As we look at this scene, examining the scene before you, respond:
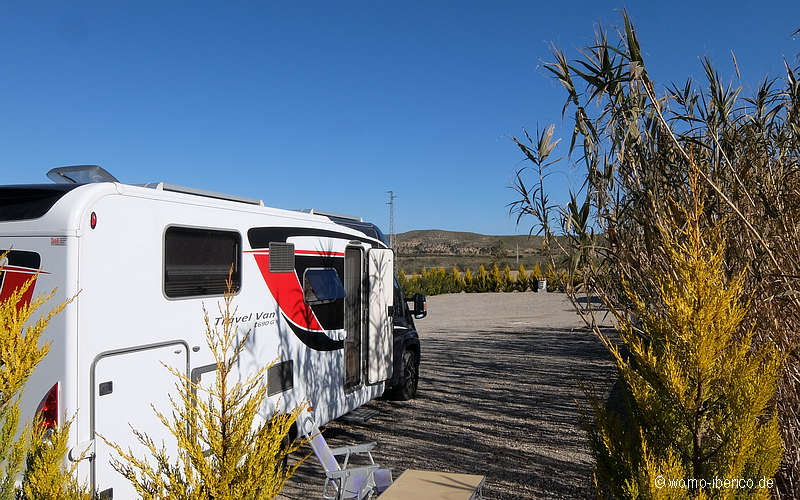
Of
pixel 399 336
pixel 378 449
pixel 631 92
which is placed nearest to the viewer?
pixel 631 92

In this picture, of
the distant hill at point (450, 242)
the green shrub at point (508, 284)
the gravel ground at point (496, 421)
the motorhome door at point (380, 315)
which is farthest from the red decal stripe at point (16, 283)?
the distant hill at point (450, 242)

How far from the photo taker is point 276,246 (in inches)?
208

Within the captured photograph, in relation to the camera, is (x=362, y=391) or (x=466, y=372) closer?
(x=362, y=391)

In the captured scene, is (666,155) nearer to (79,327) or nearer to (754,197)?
(754,197)

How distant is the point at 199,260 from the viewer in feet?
14.4

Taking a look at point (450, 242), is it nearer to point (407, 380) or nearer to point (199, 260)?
point (407, 380)

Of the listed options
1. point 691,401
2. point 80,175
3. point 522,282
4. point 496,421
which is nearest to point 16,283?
point 80,175

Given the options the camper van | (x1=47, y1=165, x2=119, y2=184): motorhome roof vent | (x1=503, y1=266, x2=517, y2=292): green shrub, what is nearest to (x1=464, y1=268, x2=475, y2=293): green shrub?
(x1=503, y1=266, x2=517, y2=292): green shrub

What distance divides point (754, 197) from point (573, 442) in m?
3.47

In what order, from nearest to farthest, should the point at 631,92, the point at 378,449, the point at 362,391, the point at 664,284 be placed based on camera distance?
1. the point at 664,284
2. the point at 631,92
3. the point at 378,449
4. the point at 362,391

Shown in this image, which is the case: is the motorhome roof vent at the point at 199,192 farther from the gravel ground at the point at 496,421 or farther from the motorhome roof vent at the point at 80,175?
the gravel ground at the point at 496,421

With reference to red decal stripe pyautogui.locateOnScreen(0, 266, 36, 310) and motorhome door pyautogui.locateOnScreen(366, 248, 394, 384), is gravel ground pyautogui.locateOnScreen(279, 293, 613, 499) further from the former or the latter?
red decal stripe pyautogui.locateOnScreen(0, 266, 36, 310)

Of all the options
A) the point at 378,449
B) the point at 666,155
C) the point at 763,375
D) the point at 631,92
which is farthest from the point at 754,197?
the point at 378,449

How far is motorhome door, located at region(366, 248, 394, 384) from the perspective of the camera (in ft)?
22.5
